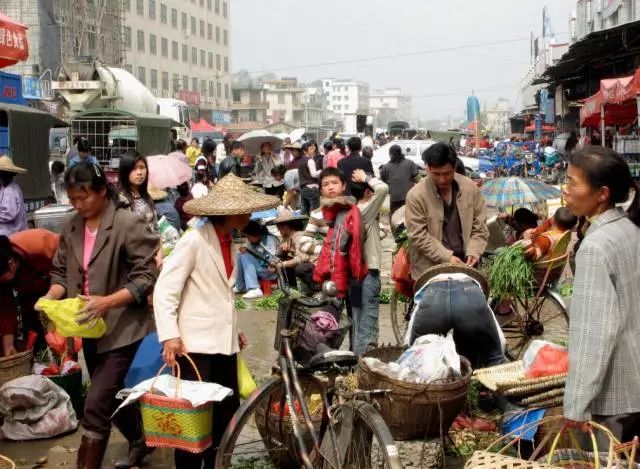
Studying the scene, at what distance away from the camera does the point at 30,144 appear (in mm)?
12562

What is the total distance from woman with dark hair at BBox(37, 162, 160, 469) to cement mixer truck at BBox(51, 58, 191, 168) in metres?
14.3

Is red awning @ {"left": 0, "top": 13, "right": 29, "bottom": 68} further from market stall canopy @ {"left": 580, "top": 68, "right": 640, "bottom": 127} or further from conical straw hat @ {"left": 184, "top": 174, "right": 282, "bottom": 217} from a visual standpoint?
market stall canopy @ {"left": 580, "top": 68, "right": 640, "bottom": 127}

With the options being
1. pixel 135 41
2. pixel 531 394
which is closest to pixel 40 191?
pixel 531 394

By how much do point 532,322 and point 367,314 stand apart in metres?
1.37

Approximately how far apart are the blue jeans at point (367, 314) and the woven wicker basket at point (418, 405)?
2.36 meters

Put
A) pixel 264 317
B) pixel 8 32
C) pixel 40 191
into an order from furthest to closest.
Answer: pixel 40 191 → pixel 264 317 → pixel 8 32

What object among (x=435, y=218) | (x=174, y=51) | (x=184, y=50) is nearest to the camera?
(x=435, y=218)

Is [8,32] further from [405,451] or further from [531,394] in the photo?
[531,394]

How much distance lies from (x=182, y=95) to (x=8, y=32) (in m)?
A: 65.1

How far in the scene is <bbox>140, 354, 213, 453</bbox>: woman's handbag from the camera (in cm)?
380

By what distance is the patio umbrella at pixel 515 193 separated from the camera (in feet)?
25.0

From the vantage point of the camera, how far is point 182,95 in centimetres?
7075

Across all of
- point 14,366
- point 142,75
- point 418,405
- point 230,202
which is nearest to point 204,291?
point 230,202

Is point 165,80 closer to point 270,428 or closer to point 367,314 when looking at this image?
point 367,314
